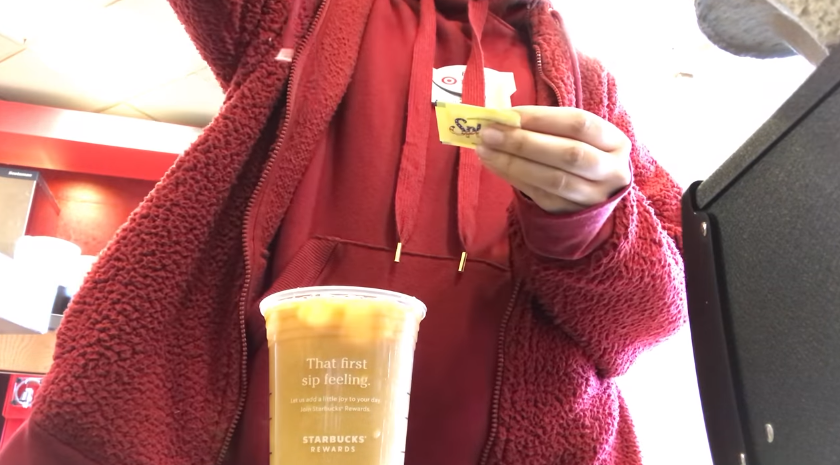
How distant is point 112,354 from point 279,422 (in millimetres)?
191

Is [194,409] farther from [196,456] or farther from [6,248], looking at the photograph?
[6,248]

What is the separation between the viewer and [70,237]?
11.7 ft

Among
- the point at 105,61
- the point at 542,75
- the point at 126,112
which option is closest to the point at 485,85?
the point at 542,75

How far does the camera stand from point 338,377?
0.46 m

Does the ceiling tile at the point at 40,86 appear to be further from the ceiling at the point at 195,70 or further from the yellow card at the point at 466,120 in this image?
the yellow card at the point at 466,120

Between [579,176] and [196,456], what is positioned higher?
[579,176]

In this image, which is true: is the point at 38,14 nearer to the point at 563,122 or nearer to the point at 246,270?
the point at 246,270

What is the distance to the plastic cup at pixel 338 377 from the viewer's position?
45 cm

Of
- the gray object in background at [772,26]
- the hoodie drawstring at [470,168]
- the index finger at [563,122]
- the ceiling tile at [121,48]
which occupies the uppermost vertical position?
the gray object in background at [772,26]

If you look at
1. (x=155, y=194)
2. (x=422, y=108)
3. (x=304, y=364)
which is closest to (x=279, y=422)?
(x=304, y=364)

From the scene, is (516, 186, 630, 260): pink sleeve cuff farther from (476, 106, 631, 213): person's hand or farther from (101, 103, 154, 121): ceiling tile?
(101, 103, 154, 121): ceiling tile

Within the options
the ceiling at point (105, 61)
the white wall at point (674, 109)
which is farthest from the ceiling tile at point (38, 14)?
the white wall at point (674, 109)

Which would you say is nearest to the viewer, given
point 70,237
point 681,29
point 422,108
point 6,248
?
point 422,108

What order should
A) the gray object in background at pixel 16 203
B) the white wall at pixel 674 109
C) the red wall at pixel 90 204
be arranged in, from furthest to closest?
the red wall at pixel 90 204 → the gray object in background at pixel 16 203 → the white wall at pixel 674 109
